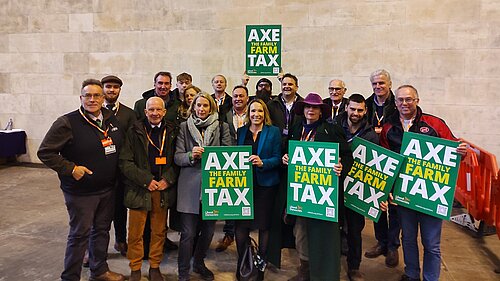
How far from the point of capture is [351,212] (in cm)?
365

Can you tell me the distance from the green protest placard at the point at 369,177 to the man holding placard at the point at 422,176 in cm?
11

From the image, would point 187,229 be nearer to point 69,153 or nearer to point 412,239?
point 69,153

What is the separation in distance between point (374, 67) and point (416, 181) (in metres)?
3.85

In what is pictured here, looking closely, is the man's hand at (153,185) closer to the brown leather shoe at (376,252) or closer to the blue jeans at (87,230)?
the blue jeans at (87,230)

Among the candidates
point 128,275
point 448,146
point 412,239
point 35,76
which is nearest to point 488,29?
point 448,146

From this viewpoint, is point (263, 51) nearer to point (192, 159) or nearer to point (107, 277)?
point (192, 159)

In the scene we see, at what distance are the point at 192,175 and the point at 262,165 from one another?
645 mm

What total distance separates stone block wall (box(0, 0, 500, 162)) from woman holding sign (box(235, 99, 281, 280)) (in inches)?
146

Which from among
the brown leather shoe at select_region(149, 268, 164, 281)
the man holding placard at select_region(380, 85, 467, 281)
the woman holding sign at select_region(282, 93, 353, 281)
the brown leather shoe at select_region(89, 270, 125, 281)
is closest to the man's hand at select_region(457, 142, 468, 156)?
the man holding placard at select_region(380, 85, 467, 281)

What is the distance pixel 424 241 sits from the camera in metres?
3.25

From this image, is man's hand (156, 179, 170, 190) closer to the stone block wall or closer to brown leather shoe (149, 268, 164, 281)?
brown leather shoe (149, 268, 164, 281)

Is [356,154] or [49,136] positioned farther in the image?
[356,154]

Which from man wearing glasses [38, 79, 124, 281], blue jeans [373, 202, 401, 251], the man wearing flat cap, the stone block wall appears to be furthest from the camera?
the stone block wall

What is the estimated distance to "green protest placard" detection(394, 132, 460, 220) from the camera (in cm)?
309
